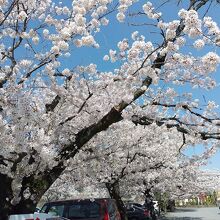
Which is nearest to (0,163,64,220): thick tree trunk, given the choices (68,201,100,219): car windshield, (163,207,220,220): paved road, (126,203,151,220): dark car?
(68,201,100,219): car windshield

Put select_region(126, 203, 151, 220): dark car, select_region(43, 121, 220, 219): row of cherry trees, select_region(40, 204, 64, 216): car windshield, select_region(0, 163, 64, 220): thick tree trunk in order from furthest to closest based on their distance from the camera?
1. select_region(126, 203, 151, 220): dark car
2. select_region(43, 121, 220, 219): row of cherry trees
3. select_region(40, 204, 64, 216): car windshield
4. select_region(0, 163, 64, 220): thick tree trunk

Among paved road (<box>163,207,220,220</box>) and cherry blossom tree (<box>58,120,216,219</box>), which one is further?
paved road (<box>163,207,220,220</box>)

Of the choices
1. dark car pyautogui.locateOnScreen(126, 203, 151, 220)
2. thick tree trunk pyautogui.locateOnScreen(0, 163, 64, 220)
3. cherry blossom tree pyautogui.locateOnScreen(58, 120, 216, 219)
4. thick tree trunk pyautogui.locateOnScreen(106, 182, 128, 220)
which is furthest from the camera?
dark car pyautogui.locateOnScreen(126, 203, 151, 220)

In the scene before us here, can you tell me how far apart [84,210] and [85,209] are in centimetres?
4

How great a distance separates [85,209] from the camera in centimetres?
1191

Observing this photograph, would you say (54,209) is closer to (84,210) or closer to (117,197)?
(84,210)

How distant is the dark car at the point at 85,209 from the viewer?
11.7 metres

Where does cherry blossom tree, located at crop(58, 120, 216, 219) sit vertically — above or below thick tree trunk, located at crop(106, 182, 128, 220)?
above

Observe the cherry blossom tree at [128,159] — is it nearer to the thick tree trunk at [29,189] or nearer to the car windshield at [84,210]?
the car windshield at [84,210]

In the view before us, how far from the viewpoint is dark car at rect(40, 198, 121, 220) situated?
11.7 metres

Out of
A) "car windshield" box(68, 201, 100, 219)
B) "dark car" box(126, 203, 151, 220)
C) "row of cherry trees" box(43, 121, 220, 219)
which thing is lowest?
"car windshield" box(68, 201, 100, 219)

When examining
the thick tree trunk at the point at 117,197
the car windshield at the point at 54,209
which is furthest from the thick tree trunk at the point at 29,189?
the thick tree trunk at the point at 117,197

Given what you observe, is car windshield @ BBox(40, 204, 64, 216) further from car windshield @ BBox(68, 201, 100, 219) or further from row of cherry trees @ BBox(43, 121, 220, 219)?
row of cherry trees @ BBox(43, 121, 220, 219)

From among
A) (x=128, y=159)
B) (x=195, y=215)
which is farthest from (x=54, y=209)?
(x=195, y=215)
